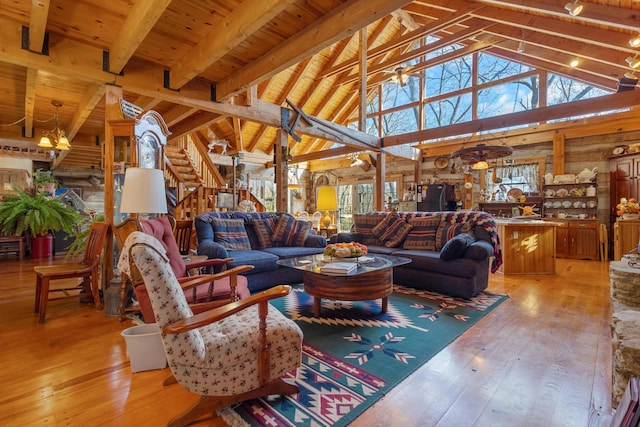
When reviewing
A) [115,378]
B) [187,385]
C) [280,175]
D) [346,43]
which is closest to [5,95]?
[280,175]

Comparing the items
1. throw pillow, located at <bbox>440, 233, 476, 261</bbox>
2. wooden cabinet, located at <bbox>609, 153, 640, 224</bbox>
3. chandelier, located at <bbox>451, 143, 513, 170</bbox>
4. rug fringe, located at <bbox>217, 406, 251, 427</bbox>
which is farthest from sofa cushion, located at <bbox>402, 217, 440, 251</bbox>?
wooden cabinet, located at <bbox>609, 153, 640, 224</bbox>

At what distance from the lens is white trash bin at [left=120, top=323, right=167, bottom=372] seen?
1907 millimetres

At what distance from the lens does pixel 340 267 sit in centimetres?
267

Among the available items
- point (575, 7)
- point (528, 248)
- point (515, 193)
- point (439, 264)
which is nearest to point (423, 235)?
point (439, 264)

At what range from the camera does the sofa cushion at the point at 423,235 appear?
4.25 meters

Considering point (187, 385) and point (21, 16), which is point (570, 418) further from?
→ point (21, 16)

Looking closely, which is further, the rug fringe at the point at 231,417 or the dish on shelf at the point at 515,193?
the dish on shelf at the point at 515,193

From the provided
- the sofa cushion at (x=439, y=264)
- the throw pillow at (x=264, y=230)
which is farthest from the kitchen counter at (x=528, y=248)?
the throw pillow at (x=264, y=230)

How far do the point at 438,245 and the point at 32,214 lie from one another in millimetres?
6666

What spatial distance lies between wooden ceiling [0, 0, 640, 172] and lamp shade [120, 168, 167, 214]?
1.17m

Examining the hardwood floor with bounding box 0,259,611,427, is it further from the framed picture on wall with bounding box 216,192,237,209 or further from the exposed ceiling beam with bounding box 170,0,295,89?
the framed picture on wall with bounding box 216,192,237,209

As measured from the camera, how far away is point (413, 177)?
929 cm

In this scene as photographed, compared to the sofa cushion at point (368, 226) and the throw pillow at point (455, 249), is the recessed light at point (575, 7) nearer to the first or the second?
the throw pillow at point (455, 249)

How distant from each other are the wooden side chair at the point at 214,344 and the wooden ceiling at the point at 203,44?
6.68 ft
